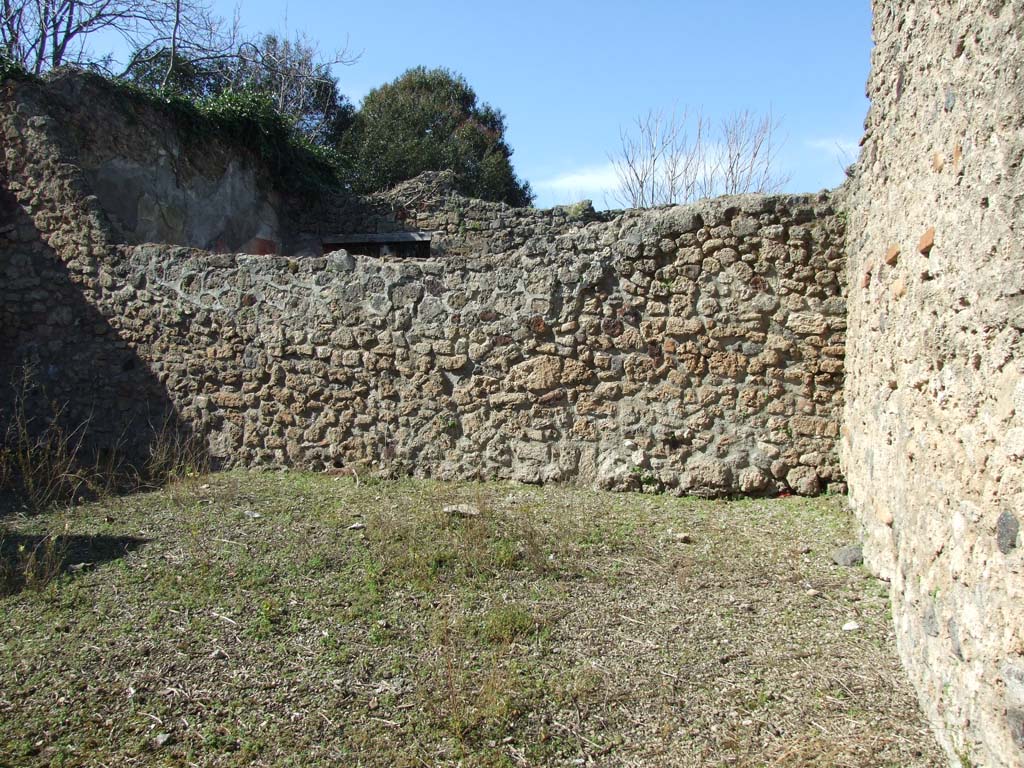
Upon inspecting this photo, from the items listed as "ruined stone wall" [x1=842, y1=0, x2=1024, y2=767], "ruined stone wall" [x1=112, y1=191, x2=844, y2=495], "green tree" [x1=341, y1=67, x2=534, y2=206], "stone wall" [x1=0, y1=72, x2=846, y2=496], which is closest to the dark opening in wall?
"stone wall" [x1=0, y1=72, x2=846, y2=496]

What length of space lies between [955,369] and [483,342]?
405 centimetres

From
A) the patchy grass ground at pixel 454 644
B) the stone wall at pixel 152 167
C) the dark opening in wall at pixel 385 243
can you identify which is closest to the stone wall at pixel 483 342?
the stone wall at pixel 152 167

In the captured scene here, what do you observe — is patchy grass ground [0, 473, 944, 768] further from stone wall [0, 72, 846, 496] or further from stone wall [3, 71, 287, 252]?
stone wall [3, 71, 287, 252]

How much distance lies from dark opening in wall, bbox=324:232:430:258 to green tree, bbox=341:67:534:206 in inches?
268

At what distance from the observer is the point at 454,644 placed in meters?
3.62

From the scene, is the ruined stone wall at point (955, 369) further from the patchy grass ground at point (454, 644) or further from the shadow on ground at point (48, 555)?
the shadow on ground at point (48, 555)

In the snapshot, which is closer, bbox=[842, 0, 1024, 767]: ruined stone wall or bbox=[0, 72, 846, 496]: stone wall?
bbox=[842, 0, 1024, 767]: ruined stone wall

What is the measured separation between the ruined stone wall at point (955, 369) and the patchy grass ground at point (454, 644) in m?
0.35

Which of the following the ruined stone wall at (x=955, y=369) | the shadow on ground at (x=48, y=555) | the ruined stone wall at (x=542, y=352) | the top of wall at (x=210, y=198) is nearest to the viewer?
the ruined stone wall at (x=955, y=369)

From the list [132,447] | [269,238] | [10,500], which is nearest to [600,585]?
[10,500]

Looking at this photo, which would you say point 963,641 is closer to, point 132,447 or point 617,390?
point 617,390

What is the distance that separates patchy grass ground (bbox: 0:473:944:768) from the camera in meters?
2.92

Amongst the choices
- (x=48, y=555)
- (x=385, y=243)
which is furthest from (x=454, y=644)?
(x=385, y=243)

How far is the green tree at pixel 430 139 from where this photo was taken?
64.0 feet
